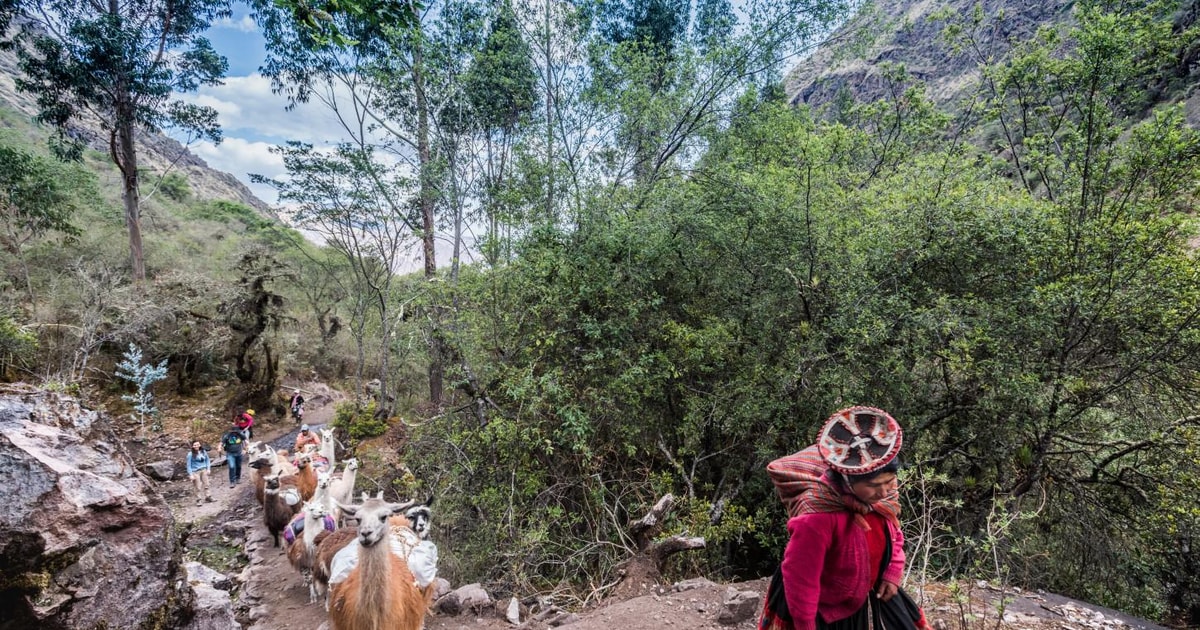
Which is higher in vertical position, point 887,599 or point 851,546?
point 851,546

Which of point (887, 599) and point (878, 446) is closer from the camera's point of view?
point (878, 446)

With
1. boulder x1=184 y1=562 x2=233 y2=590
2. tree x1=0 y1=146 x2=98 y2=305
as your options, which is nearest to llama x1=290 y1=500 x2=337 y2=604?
boulder x1=184 y1=562 x2=233 y2=590

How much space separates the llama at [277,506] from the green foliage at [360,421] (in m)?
4.29

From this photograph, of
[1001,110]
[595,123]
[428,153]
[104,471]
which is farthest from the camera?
[428,153]

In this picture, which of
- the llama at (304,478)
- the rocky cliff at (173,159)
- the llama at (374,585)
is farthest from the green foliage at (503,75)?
the rocky cliff at (173,159)

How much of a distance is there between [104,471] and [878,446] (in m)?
4.71

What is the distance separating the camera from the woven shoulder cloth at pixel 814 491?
78.7 inches

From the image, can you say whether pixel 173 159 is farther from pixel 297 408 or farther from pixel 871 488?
pixel 871 488

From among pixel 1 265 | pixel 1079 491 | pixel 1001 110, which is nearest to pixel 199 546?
pixel 1 265

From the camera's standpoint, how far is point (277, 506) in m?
7.51

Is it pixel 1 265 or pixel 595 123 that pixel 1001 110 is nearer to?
pixel 595 123

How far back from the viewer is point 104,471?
3.11 meters

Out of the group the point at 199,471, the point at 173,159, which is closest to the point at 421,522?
the point at 199,471

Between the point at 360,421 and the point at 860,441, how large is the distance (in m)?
12.9
